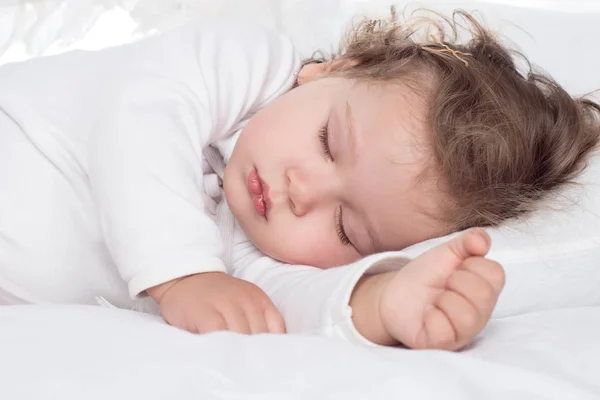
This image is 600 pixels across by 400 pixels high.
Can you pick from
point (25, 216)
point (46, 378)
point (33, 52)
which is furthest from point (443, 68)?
point (33, 52)

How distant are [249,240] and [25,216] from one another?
12.1 inches

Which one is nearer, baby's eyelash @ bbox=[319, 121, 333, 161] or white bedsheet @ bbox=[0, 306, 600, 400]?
white bedsheet @ bbox=[0, 306, 600, 400]

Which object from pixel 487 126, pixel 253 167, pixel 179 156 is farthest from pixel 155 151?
pixel 487 126

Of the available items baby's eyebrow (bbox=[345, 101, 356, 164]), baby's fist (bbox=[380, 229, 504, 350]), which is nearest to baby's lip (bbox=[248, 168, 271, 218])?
baby's eyebrow (bbox=[345, 101, 356, 164])

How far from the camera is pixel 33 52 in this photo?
1.68 m

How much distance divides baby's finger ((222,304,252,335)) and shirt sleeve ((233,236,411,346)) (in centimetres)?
6

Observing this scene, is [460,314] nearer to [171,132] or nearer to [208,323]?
[208,323]

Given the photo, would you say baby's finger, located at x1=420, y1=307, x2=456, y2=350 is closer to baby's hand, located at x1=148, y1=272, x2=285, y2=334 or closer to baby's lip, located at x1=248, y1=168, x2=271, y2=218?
baby's hand, located at x1=148, y1=272, x2=285, y2=334

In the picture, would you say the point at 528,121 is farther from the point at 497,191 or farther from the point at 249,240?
the point at 249,240

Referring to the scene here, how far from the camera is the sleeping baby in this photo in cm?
98

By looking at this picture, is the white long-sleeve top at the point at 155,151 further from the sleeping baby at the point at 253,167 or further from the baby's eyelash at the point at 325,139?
the baby's eyelash at the point at 325,139

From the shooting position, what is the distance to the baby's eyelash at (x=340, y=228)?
1.07m

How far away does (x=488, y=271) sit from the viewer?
2.45ft

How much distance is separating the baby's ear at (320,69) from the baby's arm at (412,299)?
0.45m
